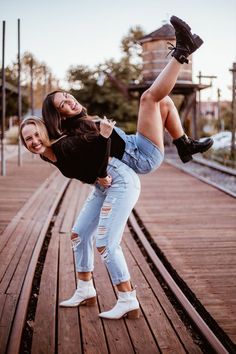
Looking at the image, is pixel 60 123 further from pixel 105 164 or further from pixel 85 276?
pixel 85 276

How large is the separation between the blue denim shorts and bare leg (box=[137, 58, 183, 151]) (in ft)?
0.13

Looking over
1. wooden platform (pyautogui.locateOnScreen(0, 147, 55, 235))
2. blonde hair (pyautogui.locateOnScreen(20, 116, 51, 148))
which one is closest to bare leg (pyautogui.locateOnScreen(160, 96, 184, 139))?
blonde hair (pyautogui.locateOnScreen(20, 116, 51, 148))

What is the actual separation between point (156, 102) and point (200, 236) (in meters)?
3.63

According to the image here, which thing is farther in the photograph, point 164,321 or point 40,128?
point 164,321

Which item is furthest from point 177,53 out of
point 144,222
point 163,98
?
point 144,222

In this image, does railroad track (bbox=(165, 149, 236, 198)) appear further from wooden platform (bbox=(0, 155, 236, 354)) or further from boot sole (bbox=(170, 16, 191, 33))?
boot sole (bbox=(170, 16, 191, 33))

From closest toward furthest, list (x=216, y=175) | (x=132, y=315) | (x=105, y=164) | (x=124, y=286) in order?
(x=105, y=164), (x=124, y=286), (x=132, y=315), (x=216, y=175)

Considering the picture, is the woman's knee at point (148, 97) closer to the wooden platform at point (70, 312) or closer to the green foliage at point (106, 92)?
the wooden platform at point (70, 312)

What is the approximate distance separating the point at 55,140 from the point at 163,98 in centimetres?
78

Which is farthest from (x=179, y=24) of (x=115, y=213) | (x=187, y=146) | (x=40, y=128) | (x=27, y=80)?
(x=27, y=80)

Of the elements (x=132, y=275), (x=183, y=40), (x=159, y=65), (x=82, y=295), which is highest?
(x=159, y=65)

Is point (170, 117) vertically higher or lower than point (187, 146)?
higher

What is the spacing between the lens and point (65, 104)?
343cm

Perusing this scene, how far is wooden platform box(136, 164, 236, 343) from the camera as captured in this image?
Result: 170 inches
